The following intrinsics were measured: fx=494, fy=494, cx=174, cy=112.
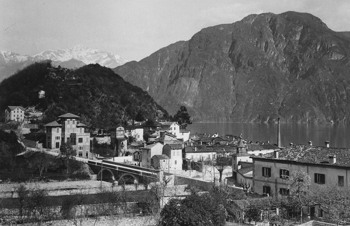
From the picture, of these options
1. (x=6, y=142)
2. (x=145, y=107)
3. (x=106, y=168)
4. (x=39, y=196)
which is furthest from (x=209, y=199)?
(x=145, y=107)

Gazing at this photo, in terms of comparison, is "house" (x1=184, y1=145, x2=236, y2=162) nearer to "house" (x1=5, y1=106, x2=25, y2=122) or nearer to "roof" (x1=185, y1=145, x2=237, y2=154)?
"roof" (x1=185, y1=145, x2=237, y2=154)

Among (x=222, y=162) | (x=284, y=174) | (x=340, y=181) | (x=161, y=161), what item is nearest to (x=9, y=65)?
(x=161, y=161)

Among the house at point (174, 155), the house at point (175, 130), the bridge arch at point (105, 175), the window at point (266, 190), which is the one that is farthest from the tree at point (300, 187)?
the house at point (175, 130)

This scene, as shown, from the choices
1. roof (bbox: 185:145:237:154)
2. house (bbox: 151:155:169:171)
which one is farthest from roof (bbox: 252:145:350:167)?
roof (bbox: 185:145:237:154)

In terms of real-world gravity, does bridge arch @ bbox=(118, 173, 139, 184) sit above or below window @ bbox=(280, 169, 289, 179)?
below

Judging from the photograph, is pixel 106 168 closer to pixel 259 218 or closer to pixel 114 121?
pixel 259 218
